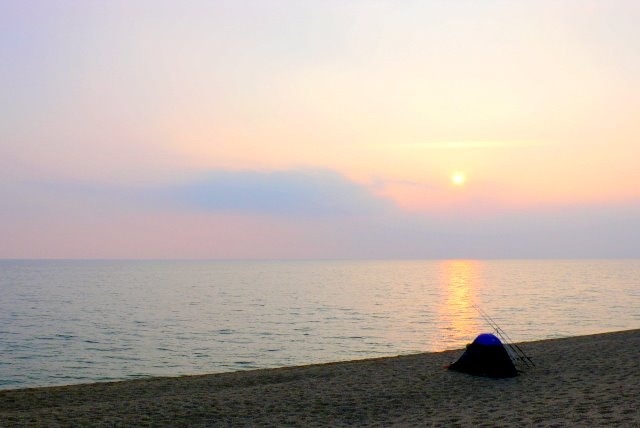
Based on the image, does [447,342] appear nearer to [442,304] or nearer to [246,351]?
[246,351]

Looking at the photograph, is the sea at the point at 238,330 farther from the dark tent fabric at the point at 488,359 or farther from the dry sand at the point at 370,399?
the dark tent fabric at the point at 488,359

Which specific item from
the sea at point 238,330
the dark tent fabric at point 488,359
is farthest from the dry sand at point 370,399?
the sea at point 238,330

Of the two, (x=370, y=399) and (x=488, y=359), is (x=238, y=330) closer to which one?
(x=488, y=359)

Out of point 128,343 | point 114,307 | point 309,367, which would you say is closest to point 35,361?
point 128,343

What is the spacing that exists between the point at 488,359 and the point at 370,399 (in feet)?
16.3

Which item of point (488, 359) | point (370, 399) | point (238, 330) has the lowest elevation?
point (238, 330)

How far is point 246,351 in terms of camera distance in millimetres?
35781

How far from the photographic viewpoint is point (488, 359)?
19688mm

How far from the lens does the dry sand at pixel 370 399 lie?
1400 centimetres

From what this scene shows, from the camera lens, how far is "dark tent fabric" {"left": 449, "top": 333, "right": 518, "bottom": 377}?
63.8 feet

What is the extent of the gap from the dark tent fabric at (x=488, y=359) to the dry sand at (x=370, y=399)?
0.44 m

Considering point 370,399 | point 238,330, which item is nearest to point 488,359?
point 370,399

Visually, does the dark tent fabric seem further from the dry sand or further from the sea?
the sea

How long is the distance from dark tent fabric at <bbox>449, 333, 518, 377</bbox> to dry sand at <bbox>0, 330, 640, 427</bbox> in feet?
1.43
